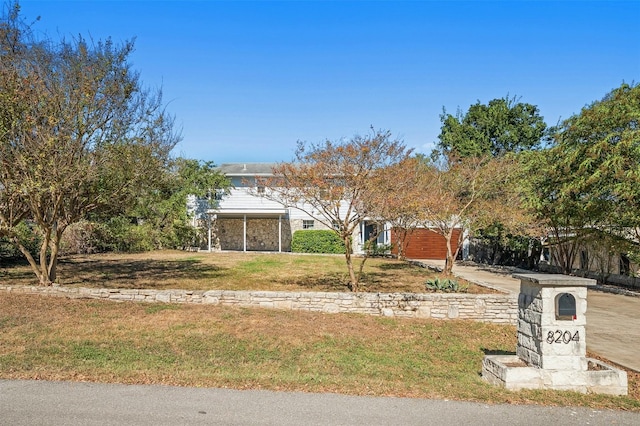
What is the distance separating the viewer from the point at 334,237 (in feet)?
94.4

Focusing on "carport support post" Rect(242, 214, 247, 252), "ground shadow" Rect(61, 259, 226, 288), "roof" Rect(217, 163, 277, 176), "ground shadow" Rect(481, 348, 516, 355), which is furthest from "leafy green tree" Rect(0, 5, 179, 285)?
"roof" Rect(217, 163, 277, 176)

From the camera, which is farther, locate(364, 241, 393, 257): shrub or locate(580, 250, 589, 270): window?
locate(364, 241, 393, 257): shrub

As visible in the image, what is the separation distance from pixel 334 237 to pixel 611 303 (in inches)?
667

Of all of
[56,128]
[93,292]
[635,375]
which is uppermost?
[56,128]

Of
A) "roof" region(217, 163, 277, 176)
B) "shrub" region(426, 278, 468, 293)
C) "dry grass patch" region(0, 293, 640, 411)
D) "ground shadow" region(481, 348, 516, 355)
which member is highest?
"roof" region(217, 163, 277, 176)

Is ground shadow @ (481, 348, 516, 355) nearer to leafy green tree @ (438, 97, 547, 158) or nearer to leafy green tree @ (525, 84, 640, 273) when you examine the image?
leafy green tree @ (525, 84, 640, 273)

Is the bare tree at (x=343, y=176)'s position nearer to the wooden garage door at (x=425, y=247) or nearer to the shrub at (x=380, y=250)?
the shrub at (x=380, y=250)

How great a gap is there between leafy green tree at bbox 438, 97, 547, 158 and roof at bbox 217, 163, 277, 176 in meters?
13.1

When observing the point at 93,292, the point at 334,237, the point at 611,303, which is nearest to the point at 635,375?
the point at 611,303

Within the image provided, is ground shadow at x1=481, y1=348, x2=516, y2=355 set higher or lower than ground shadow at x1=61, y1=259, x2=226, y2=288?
lower

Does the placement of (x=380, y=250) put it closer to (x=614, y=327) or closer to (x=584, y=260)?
(x=584, y=260)

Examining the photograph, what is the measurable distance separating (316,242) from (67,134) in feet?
62.8

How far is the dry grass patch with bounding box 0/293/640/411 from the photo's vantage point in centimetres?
614

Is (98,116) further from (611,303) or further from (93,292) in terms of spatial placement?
(611,303)
